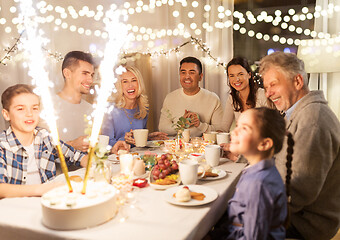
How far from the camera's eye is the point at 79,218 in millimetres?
1087

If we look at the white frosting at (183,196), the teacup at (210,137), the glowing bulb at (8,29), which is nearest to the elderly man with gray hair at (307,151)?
the white frosting at (183,196)

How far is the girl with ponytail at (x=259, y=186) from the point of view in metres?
1.13

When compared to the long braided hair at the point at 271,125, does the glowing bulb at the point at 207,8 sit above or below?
above

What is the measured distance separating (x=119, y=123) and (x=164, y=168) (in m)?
1.39

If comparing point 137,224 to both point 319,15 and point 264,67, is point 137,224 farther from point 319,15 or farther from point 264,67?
point 319,15

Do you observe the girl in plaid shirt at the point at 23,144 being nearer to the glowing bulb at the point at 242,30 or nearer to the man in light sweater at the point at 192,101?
the man in light sweater at the point at 192,101

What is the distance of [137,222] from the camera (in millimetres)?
1138

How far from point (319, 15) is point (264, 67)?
2.37 m

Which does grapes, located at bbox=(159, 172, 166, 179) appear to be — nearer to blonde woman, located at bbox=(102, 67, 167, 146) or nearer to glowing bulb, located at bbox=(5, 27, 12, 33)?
blonde woman, located at bbox=(102, 67, 167, 146)

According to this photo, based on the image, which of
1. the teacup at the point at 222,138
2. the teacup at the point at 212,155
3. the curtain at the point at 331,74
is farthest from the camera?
the curtain at the point at 331,74

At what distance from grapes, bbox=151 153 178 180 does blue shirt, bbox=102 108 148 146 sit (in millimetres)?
1268

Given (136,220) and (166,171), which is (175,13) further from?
(136,220)

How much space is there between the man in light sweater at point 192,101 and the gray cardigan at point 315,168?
1.65 meters

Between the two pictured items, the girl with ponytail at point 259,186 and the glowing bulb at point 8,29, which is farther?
the glowing bulb at point 8,29
